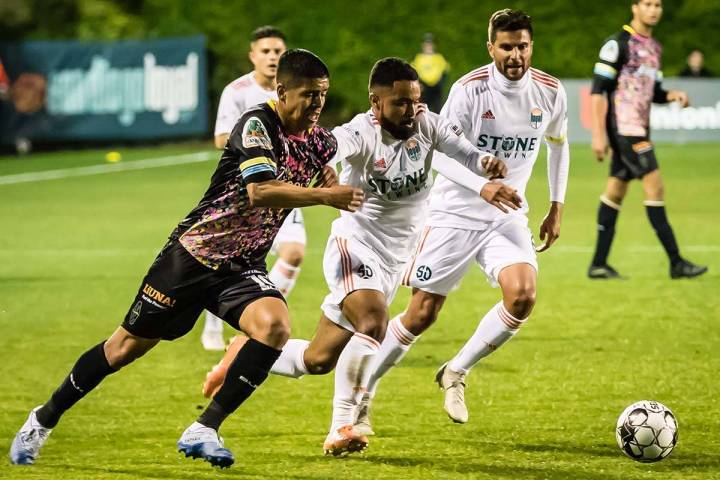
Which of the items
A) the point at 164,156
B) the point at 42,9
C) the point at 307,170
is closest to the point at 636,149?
the point at 307,170

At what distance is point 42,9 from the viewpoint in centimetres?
3053

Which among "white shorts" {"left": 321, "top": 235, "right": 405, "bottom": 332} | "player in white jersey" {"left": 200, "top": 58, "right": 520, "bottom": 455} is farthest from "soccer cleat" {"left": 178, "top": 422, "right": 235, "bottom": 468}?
"white shorts" {"left": 321, "top": 235, "right": 405, "bottom": 332}

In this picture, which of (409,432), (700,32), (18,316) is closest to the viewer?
(409,432)

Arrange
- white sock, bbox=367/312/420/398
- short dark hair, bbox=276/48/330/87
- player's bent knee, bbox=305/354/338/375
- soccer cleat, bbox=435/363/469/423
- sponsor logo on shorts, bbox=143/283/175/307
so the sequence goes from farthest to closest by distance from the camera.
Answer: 1. white sock, bbox=367/312/420/398
2. soccer cleat, bbox=435/363/469/423
3. player's bent knee, bbox=305/354/338/375
4. sponsor logo on shorts, bbox=143/283/175/307
5. short dark hair, bbox=276/48/330/87

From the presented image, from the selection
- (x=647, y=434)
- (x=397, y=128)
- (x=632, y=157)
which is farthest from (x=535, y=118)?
(x=632, y=157)

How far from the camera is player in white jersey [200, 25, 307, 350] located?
831 cm

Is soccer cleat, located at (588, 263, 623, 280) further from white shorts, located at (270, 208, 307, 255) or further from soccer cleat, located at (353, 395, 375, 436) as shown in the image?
soccer cleat, located at (353, 395, 375, 436)

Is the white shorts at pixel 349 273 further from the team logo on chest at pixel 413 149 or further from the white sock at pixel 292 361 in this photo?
the team logo on chest at pixel 413 149

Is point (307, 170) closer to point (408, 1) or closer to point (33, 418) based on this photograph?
point (33, 418)

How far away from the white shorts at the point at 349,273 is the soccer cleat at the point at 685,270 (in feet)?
17.2

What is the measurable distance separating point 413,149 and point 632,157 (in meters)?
5.17

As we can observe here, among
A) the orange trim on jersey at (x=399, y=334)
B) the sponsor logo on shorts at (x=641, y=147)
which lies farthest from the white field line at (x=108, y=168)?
the orange trim on jersey at (x=399, y=334)

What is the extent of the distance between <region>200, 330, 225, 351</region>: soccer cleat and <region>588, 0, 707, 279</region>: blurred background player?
377 cm

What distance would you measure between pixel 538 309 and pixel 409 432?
3687mm
